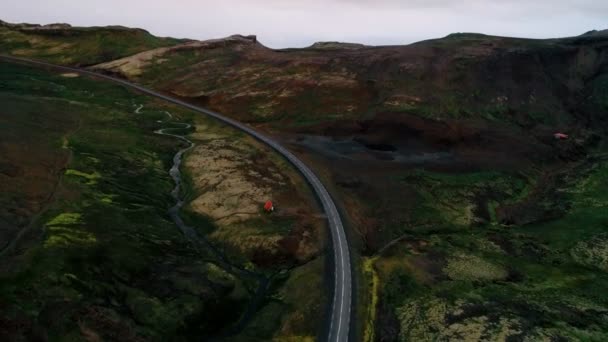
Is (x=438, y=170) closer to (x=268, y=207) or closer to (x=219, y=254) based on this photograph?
(x=268, y=207)

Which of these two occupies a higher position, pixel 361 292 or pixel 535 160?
pixel 535 160

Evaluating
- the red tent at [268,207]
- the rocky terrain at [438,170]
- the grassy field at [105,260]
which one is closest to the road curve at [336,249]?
the rocky terrain at [438,170]

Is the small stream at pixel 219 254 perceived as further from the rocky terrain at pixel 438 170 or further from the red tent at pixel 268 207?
the red tent at pixel 268 207

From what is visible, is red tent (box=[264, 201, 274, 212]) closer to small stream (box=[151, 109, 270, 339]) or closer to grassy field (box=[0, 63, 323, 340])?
grassy field (box=[0, 63, 323, 340])

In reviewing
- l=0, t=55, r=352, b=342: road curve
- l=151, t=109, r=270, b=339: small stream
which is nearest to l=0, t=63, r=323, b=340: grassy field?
l=151, t=109, r=270, b=339: small stream

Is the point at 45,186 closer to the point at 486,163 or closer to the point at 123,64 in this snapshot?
the point at 486,163

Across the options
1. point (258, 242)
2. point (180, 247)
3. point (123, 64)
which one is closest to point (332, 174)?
point (258, 242)

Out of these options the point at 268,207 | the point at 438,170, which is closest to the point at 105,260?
the point at 268,207
